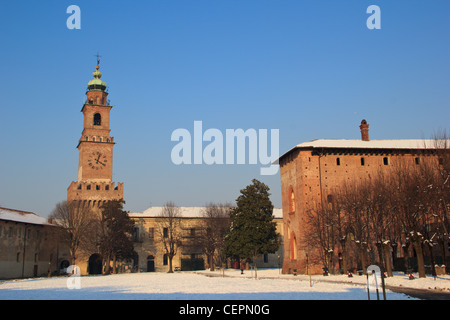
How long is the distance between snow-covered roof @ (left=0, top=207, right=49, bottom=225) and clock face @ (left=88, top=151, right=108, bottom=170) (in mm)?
9891

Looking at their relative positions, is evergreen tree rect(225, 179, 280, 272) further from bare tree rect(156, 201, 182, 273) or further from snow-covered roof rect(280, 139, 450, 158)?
bare tree rect(156, 201, 182, 273)

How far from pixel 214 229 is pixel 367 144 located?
85.2 feet

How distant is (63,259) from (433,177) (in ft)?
152

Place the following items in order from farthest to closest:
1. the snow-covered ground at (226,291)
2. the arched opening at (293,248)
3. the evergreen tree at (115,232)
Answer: the evergreen tree at (115,232) < the arched opening at (293,248) < the snow-covered ground at (226,291)

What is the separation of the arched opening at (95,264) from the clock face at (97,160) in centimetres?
1245

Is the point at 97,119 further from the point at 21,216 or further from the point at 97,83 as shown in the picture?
the point at 21,216

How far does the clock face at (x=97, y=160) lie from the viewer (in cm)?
6500

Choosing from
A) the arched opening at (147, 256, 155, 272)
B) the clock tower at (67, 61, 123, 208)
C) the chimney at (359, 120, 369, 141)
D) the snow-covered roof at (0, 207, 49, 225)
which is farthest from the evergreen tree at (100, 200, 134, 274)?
the chimney at (359, 120, 369, 141)

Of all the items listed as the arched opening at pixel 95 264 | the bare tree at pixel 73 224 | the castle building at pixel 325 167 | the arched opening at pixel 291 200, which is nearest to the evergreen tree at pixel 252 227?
the castle building at pixel 325 167

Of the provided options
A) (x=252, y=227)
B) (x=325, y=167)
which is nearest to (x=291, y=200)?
(x=325, y=167)

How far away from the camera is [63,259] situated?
58.9 meters

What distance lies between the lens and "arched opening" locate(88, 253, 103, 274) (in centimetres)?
6061

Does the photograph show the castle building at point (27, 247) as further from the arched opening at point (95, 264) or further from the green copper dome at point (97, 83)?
the green copper dome at point (97, 83)

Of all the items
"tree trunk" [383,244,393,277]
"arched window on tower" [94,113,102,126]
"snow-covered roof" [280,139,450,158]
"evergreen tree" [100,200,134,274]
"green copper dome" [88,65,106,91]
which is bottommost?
"tree trunk" [383,244,393,277]
